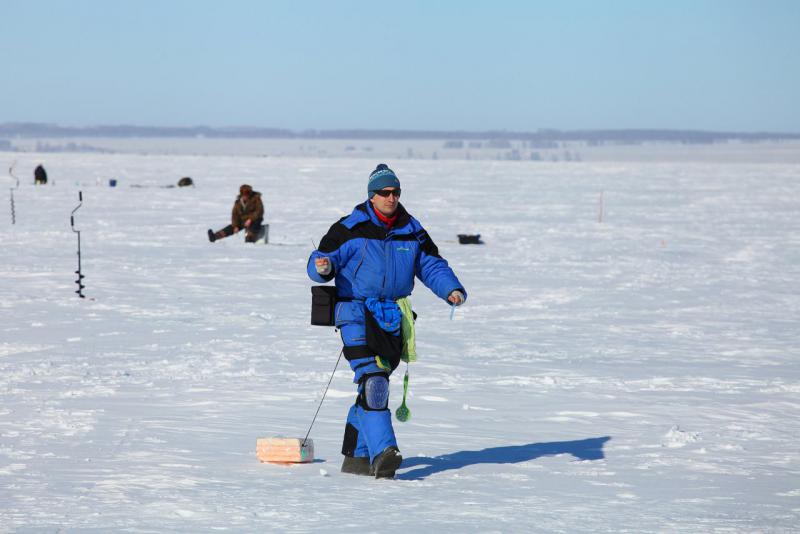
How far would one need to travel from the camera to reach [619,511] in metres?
5.57

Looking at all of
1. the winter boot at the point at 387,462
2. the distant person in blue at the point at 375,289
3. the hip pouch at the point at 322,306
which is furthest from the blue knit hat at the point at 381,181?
the winter boot at the point at 387,462

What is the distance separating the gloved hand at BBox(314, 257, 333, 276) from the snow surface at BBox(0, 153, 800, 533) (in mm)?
1022

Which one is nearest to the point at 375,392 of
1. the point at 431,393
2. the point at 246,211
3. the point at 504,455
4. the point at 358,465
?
the point at 358,465

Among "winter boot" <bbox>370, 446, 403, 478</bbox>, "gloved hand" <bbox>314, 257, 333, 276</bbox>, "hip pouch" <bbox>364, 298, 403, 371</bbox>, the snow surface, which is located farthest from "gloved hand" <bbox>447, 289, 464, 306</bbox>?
the snow surface

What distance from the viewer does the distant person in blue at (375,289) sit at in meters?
6.03

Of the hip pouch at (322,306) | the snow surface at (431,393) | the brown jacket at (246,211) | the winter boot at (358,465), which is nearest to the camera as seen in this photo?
the snow surface at (431,393)

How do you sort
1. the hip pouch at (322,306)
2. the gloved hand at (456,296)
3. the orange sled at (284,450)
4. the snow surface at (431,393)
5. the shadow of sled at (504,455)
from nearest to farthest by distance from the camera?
1. the snow surface at (431,393)
2. the hip pouch at (322,306)
3. the gloved hand at (456,296)
4. the orange sled at (284,450)
5. the shadow of sled at (504,455)

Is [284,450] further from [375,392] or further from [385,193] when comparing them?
[385,193]

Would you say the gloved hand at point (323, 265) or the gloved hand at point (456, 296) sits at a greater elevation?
the gloved hand at point (323, 265)

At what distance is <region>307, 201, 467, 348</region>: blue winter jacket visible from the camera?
602 centimetres

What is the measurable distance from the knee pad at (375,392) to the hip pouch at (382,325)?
0.09 meters

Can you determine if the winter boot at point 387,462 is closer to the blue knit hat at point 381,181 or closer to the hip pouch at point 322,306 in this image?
the hip pouch at point 322,306

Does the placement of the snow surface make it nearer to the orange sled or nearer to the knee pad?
the orange sled

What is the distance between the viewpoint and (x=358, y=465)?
629 centimetres
